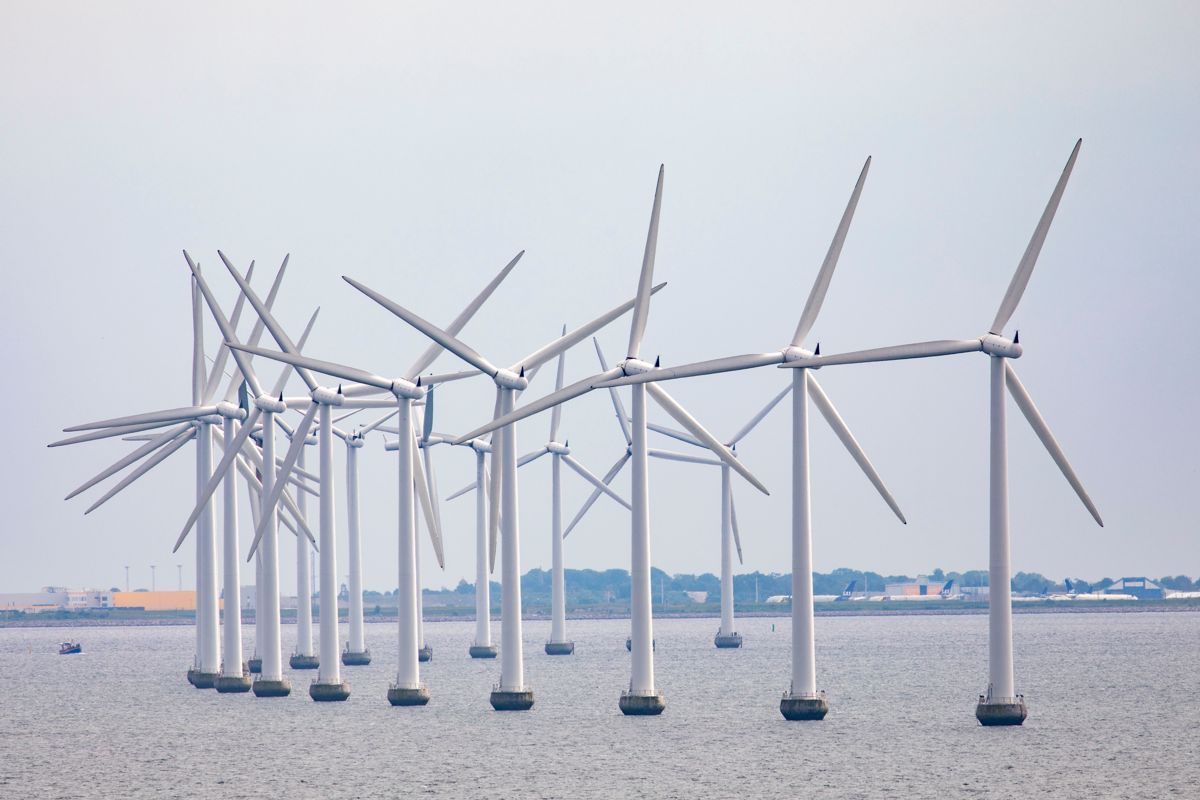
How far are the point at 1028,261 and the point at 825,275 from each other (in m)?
10.1

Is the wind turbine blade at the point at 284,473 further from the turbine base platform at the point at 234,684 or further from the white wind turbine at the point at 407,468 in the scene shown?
the turbine base platform at the point at 234,684

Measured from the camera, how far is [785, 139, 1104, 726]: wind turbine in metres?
81.7

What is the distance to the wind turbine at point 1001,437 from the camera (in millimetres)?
81688

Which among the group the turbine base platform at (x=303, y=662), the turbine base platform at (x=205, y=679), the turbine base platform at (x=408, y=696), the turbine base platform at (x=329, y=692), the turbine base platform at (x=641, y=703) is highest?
the turbine base platform at (x=641, y=703)

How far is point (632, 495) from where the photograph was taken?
305ft

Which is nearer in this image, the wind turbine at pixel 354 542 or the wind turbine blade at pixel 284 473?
the wind turbine blade at pixel 284 473

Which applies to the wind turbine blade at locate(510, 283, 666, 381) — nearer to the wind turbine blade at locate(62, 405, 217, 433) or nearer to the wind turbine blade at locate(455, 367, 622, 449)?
the wind turbine blade at locate(455, 367, 622, 449)

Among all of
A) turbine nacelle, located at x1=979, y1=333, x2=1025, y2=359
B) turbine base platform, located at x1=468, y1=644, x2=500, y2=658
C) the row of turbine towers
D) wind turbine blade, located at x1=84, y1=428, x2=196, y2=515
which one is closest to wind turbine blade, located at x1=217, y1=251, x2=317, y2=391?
the row of turbine towers

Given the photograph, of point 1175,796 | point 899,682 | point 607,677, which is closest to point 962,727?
point 1175,796

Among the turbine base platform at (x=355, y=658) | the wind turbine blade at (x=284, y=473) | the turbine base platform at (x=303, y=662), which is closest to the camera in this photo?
the wind turbine blade at (x=284, y=473)

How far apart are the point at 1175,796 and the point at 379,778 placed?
1269 inches

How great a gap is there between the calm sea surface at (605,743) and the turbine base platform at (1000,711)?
1.34 metres

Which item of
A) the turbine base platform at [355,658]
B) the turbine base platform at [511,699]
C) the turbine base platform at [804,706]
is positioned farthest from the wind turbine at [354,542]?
the turbine base platform at [804,706]

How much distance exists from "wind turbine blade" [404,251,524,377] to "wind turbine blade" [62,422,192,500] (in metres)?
23.5
